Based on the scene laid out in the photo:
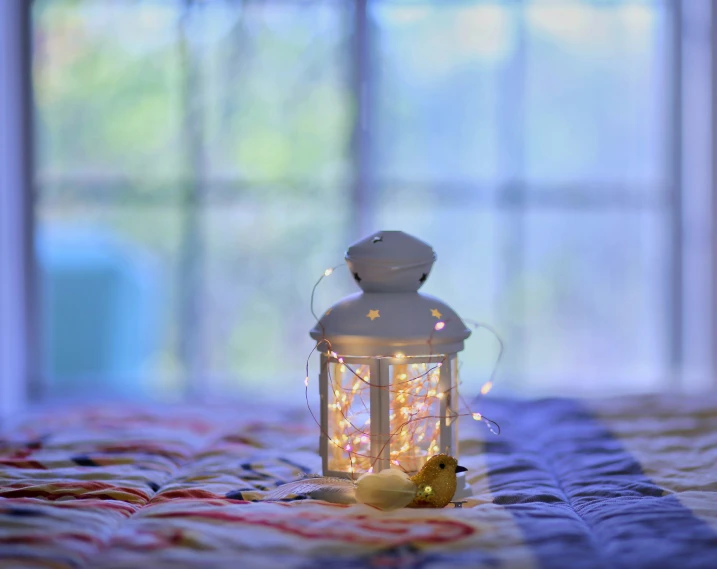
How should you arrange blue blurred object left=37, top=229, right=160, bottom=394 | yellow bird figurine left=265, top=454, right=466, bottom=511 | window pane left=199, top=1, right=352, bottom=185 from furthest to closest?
blue blurred object left=37, top=229, right=160, bottom=394 → window pane left=199, top=1, right=352, bottom=185 → yellow bird figurine left=265, top=454, right=466, bottom=511

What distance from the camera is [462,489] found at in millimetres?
1333

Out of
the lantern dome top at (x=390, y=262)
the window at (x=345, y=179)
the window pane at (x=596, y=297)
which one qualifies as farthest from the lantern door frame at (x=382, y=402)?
the window pane at (x=596, y=297)

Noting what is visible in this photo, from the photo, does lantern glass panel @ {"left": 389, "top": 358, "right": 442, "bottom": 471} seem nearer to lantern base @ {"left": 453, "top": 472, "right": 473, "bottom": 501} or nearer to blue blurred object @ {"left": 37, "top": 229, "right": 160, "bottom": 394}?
lantern base @ {"left": 453, "top": 472, "right": 473, "bottom": 501}

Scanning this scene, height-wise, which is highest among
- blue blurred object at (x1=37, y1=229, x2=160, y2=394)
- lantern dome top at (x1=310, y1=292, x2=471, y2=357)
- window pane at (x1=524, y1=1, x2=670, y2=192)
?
window pane at (x1=524, y1=1, x2=670, y2=192)

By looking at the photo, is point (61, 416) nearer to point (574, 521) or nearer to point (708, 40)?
point (574, 521)

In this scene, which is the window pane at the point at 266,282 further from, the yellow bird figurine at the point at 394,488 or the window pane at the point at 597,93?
the yellow bird figurine at the point at 394,488

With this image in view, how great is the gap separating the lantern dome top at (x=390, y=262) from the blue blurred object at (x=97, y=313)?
269 cm

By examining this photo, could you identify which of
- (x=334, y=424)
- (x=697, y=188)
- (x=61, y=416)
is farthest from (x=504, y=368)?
(x=334, y=424)

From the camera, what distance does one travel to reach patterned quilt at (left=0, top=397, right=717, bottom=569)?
101 cm

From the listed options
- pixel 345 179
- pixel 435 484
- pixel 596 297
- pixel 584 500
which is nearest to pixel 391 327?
pixel 435 484

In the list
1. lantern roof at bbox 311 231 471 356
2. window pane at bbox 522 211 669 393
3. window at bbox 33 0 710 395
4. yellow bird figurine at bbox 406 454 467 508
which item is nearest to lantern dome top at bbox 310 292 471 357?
lantern roof at bbox 311 231 471 356

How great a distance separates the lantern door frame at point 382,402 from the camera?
133 cm

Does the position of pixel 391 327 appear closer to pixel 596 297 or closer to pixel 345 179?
pixel 345 179

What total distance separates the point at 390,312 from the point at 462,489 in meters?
Result: 0.28
